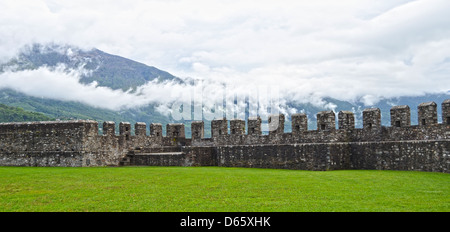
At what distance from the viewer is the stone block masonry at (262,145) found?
22.0 m

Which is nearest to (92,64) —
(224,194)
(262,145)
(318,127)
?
(262,145)

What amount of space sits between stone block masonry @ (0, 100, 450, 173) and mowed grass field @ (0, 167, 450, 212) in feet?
19.2

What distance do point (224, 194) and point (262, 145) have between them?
14.4m

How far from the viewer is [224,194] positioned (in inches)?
485

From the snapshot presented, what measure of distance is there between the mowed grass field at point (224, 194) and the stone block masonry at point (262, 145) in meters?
5.84

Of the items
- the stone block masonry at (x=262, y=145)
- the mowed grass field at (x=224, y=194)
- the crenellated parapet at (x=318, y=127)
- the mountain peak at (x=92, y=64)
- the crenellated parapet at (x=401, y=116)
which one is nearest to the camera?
the mowed grass field at (x=224, y=194)

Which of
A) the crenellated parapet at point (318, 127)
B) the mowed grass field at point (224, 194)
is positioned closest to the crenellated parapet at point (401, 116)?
the crenellated parapet at point (318, 127)

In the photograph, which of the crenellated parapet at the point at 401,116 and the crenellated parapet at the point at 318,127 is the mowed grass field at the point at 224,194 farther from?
the crenellated parapet at the point at 401,116

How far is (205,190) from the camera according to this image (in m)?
13.2

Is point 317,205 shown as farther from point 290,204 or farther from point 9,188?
point 9,188

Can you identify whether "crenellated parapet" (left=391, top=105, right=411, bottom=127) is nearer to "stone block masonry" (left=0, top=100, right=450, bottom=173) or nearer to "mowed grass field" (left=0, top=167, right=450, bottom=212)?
"stone block masonry" (left=0, top=100, right=450, bottom=173)

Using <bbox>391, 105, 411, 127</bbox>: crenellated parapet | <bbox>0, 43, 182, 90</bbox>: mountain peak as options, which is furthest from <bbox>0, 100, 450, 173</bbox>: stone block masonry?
<bbox>0, 43, 182, 90</bbox>: mountain peak

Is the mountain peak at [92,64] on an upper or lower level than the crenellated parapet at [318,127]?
upper
